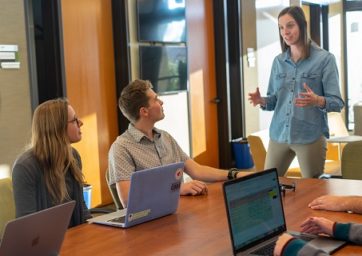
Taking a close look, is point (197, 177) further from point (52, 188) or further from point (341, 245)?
point (341, 245)

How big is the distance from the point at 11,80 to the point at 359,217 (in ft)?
9.51

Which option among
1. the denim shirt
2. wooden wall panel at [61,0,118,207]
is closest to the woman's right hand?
the denim shirt

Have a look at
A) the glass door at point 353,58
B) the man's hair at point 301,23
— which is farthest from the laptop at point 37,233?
the glass door at point 353,58

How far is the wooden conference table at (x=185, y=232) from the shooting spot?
1.90m

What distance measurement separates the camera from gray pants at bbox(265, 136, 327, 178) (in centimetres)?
356

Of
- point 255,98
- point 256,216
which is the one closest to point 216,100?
point 255,98

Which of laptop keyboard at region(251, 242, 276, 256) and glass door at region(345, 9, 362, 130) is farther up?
glass door at region(345, 9, 362, 130)

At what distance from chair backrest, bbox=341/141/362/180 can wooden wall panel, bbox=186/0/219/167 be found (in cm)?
363

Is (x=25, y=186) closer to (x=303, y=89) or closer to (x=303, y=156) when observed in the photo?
(x=303, y=156)

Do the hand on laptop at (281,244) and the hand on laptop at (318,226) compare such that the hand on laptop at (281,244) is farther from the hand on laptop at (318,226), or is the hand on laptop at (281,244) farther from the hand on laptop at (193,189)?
the hand on laptop at (193,189)

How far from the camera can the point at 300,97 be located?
348cm

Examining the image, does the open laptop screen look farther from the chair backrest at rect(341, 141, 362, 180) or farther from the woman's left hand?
the woman's left hand

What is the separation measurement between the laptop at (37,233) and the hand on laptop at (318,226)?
0.83 m

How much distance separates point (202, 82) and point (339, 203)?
16.2 feet
